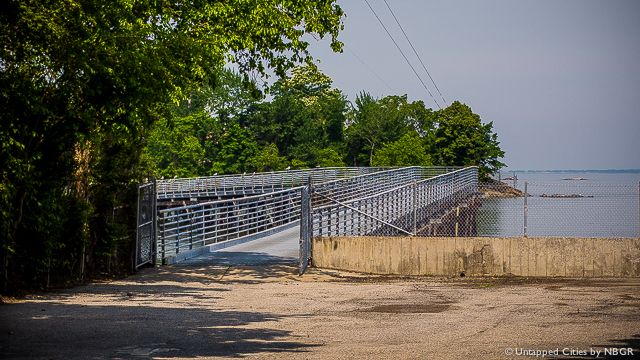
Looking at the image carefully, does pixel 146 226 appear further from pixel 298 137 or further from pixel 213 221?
pixel 298 137

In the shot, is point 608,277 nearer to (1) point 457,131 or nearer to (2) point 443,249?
(2) point 443,249

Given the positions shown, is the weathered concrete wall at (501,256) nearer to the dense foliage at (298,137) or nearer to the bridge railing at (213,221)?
the bridge railing at (213,221)

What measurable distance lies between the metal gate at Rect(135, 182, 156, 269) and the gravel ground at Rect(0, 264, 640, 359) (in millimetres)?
1593

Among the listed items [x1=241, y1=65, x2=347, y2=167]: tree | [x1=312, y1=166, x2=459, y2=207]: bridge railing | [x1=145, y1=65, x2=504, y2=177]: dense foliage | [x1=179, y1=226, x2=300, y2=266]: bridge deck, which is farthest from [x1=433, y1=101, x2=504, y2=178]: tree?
[x1=179, y1=226, x2=300, y2=266]: bridge deck

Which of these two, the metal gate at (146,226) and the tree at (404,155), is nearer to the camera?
the metal gate at (146,226)

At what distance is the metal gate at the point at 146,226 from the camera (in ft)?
74.1

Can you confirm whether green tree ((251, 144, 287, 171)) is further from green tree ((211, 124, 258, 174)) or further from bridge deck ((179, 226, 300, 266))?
bridge deck ((179, 226, 300, 266))

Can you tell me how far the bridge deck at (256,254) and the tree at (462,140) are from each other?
3742 inches

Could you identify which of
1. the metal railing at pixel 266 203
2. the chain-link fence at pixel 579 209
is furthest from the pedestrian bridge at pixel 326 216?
the chain-link fence at pixel 579 209

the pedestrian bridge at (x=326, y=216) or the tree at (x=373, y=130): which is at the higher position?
the tree at (x=373, y=130)

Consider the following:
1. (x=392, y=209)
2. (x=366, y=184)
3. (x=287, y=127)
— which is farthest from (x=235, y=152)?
(x=392, y=209)

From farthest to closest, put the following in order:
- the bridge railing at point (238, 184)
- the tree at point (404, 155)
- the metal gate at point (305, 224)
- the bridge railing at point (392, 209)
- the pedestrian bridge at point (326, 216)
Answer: the tree at point (404, 155) < the bridge railing at point (238, 184) < the bridge railing at point (392, 209) < the pedestrian bridge at point (326, 216) < the metal gate at point (305, 224)

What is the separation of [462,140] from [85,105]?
11220cm

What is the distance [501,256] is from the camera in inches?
850
